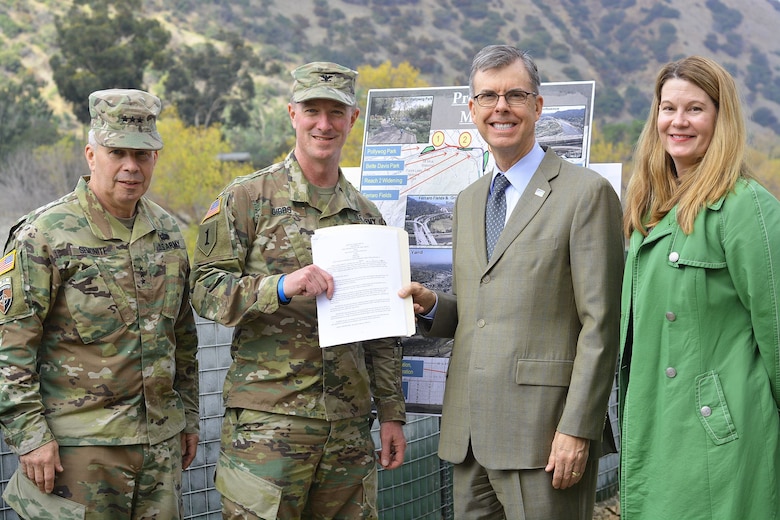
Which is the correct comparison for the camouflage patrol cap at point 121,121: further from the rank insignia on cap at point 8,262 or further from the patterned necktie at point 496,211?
the patterned necktie at point 496,211

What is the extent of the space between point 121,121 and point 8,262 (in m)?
0.72

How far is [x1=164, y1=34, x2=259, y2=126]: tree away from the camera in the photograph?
4428 cm

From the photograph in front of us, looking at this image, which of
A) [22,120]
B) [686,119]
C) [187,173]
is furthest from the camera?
[187,173]

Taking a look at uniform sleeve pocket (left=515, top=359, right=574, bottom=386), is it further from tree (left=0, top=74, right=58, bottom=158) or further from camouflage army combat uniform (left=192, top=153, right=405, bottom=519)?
tree (left=0, top=74, right=58, bottom=158)

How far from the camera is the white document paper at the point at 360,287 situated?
3.45m

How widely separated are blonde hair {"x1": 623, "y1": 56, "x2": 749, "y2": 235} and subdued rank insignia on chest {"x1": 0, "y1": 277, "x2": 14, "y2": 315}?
2.32 metres

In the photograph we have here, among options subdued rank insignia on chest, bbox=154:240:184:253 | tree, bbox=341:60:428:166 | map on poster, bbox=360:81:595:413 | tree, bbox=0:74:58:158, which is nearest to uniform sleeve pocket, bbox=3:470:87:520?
subdued rank insignia on chest, bbox=154:240:184:253

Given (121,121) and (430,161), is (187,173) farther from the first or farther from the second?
(121,121)

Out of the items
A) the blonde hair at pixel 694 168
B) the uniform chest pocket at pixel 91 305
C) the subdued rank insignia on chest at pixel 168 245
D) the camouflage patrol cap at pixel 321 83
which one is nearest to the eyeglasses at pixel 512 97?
the blonde hair at pixel 694 168

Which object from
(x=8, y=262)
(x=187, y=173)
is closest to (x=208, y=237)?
(x=8, y=262)

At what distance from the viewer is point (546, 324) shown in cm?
328

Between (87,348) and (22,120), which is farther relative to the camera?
(22,120)

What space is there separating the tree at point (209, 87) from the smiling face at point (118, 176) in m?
41.8

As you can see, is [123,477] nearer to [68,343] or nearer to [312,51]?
[68,343]
